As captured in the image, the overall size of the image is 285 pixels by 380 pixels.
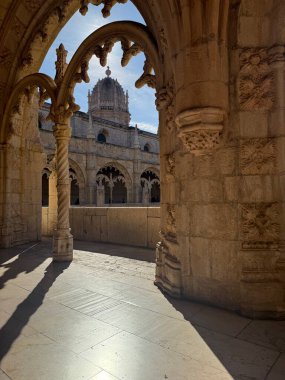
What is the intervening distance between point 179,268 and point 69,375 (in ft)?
5.71

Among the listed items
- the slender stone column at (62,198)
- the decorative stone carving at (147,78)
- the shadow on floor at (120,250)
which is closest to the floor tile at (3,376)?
the shadow on floor at (120,250)

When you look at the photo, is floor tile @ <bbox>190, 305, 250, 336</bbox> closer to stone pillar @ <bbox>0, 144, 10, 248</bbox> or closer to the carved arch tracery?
the carved arch tracery

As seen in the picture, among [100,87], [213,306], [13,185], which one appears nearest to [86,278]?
[213,306]

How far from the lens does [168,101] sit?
3484mm

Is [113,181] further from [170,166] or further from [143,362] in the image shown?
[143,362]

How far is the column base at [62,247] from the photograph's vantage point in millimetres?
5133

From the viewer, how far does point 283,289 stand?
8.59 ft

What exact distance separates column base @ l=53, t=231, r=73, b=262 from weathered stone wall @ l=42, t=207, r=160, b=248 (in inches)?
68.5

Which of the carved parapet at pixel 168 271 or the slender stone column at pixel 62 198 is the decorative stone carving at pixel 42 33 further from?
the carved parapet at pixel 168 271

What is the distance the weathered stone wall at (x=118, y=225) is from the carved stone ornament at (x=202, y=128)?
3.29m

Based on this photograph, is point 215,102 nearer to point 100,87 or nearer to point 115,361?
point 115,361

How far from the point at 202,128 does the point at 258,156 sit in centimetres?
63

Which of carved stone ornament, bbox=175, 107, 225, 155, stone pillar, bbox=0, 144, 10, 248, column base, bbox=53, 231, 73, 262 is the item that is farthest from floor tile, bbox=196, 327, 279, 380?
stone pillar, bbox=0, 144, 10, 248

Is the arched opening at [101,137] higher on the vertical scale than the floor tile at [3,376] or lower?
higher
